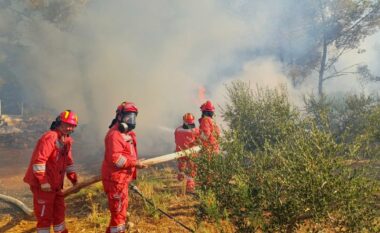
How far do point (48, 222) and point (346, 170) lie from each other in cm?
393

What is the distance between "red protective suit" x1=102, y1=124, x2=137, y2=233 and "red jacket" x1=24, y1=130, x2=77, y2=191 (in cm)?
65

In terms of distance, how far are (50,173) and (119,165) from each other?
40.0 inches

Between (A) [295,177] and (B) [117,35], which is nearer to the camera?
(A) [295,177]

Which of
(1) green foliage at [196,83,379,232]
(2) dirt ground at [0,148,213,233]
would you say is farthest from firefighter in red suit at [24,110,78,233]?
(1) green foliage at [196,83,379,232]

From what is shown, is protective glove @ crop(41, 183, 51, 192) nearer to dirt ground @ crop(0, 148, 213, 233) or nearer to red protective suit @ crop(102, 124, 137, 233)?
red protective suit @ crop(102, 124, 137, 233)

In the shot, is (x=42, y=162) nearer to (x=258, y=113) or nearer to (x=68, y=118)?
(x=68, y=118)

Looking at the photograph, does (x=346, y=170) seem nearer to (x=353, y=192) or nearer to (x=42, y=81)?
(x=353, y=192)

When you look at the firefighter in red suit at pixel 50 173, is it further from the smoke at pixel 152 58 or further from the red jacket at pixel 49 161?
the smoke at pixel 152 58

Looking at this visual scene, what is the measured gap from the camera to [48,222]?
4.92 m

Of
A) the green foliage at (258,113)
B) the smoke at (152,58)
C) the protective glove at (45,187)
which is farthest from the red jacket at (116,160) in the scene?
the smoke at (152,58)

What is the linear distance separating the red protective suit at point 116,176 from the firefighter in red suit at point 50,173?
0.64 meters

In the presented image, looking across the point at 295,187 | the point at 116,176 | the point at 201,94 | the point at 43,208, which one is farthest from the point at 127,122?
the point at 201,94

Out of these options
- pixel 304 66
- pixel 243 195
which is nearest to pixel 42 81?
pixel 304 66

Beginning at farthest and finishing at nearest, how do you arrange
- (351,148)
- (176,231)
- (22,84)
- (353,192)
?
(22,84), (176,231), (351,148), (353,192)
